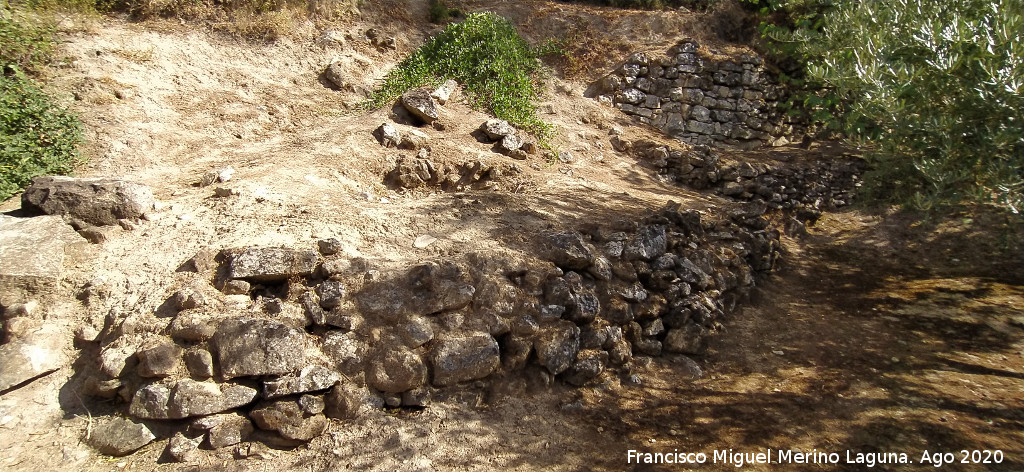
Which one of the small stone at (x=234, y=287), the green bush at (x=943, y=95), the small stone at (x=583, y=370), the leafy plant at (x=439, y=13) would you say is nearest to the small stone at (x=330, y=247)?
the small stone at (x=234, y=287)

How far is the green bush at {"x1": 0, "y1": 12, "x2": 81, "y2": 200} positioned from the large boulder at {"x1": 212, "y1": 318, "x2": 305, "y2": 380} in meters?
2.84

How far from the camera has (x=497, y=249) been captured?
438 cm

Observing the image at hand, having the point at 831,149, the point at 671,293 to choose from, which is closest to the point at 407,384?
the point at 671,293

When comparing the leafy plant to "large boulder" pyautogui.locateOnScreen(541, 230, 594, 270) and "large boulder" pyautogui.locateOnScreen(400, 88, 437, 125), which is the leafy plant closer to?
"large boulder" pyautogui.locateOnScreen(400, 88, 437, 125)

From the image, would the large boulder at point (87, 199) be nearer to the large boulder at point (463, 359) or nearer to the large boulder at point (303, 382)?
the large boulder at point (303, 382)

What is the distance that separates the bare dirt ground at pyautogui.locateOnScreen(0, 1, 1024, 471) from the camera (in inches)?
131

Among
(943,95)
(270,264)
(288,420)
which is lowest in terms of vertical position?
(288,420)

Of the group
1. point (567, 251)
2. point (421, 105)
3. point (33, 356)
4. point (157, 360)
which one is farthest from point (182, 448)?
point (421, 105)

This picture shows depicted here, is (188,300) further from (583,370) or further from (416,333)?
(583,370)

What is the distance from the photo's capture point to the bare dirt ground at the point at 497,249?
3326 mm

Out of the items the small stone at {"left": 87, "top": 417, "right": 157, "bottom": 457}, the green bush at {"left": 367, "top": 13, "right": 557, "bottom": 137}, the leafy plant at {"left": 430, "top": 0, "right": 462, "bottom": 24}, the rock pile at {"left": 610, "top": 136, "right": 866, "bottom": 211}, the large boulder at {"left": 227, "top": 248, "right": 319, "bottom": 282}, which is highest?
the leafy plant at {"left": 430, "top": 0, "right": 462, "bottom": 24}

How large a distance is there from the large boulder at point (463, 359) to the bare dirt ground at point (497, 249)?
0.14 metres

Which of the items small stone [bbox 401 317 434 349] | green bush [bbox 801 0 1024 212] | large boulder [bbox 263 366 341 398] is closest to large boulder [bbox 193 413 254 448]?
large boulder [bbox 263 366 341 398]

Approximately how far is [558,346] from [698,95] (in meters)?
6.19
